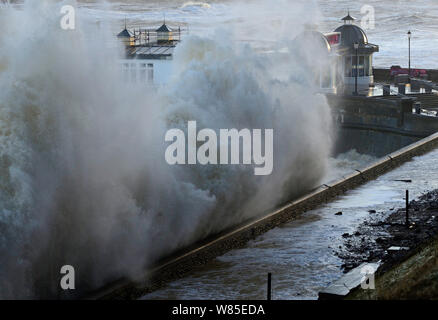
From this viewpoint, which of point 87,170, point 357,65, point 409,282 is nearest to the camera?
point 409,282

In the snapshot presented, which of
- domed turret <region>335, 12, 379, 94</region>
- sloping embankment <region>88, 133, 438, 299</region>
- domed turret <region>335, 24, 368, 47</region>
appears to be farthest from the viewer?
domed turret <region>335, 24, 368, 47</region>

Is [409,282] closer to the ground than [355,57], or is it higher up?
closer to the ground

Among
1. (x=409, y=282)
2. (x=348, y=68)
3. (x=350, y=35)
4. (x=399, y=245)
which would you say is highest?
(x=350, y=35)

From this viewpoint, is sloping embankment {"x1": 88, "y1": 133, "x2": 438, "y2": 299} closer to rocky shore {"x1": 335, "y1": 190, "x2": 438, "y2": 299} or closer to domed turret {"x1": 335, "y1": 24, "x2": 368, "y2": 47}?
rocky shore {"x1": 335, "y1": 190, "x2": 438, "y2": 299}

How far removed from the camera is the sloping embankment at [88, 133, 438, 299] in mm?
14284

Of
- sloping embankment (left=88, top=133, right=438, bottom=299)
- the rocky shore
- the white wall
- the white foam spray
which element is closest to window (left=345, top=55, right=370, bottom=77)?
the white wall

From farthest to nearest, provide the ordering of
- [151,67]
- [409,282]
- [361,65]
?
[361,65] < [151,67] < [409,282]

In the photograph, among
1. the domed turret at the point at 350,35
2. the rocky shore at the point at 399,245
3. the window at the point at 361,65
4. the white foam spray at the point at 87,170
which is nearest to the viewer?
the rocky shore at the point at 399,245

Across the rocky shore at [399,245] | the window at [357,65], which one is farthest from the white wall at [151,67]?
the rocky shore at [399,245]

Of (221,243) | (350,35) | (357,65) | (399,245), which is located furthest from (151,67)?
(399,245)

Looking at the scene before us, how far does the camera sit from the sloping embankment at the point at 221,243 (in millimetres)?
14284

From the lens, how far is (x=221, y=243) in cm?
1725

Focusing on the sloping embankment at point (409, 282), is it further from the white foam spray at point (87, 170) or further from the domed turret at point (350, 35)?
the domed turret at point (350, 35)

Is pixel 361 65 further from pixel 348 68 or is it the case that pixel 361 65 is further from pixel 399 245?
pixel 399 245
